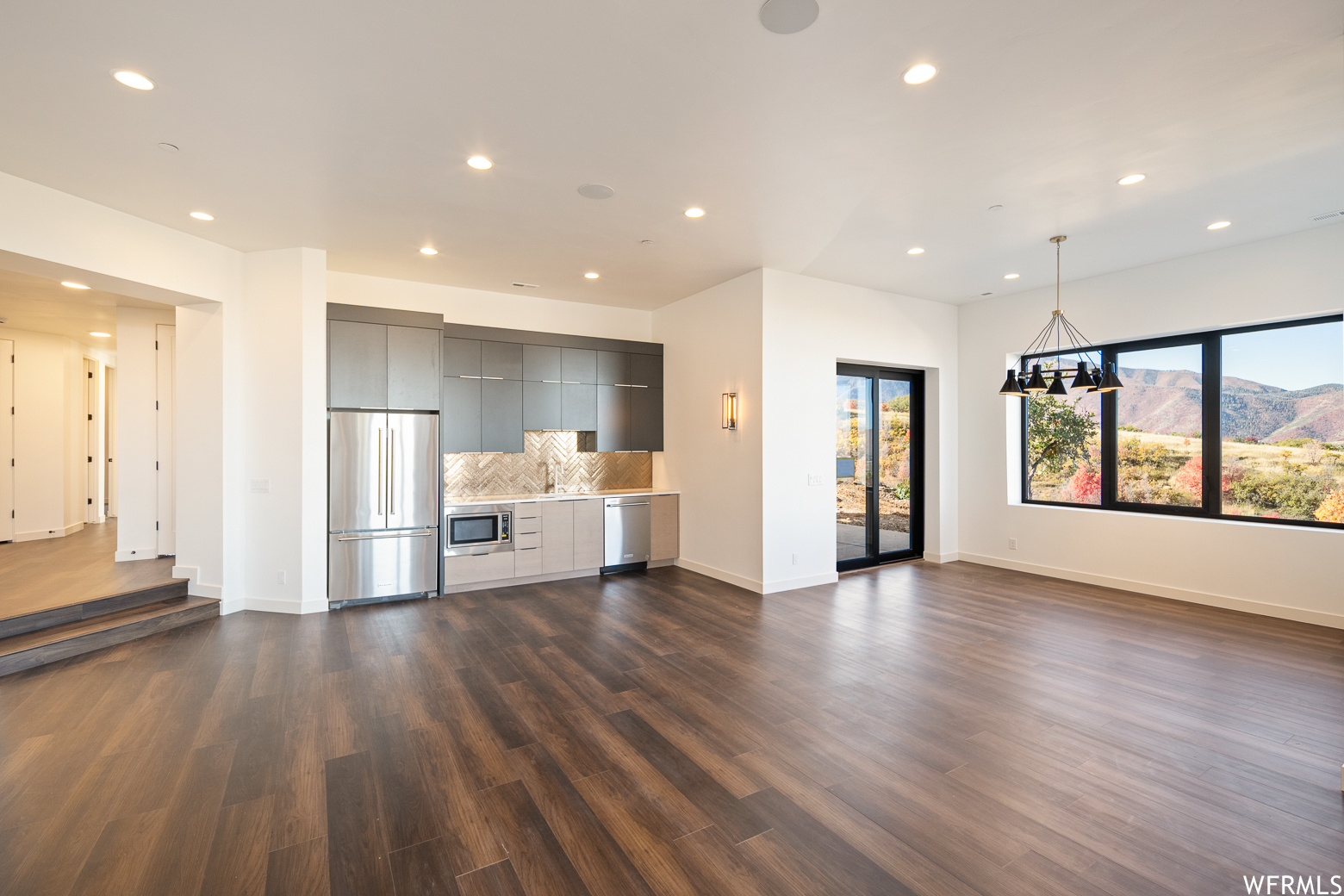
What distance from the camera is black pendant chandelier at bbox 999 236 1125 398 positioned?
4.92 m

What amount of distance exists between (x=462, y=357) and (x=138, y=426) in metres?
3.78

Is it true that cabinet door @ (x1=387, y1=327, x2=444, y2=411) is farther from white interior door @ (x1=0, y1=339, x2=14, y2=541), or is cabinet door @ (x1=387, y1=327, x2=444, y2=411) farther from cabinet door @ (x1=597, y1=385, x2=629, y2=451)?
white interior door @ (x1=0, y1=339, x2=14, y2=541)

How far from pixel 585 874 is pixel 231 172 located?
13.9ft

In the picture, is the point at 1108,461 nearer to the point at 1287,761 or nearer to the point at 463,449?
the point at 1287,761

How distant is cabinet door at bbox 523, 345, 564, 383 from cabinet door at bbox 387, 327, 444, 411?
948mm

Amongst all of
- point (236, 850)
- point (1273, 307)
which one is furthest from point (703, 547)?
point (1273, 307)

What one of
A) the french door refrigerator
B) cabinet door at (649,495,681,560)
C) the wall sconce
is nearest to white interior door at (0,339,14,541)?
the french door refrigerator

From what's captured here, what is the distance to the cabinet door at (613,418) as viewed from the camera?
670cm

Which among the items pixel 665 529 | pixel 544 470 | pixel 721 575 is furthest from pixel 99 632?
pixel 721 575

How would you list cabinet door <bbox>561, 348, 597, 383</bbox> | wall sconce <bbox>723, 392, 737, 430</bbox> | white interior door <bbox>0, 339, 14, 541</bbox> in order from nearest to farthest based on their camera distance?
wall sconce <bbox>723, 392, 737, 430</bbox> < cabinet door <bbox>561, 348, 597, 383</bbox> < white interior door <bbox>0, 339, 14, 541</bbox>

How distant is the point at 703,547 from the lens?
645cm

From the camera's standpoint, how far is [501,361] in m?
6.11

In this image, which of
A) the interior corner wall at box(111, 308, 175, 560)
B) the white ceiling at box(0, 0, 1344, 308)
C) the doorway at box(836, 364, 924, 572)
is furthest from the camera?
the doorway at box(836, 364, 924, 572)

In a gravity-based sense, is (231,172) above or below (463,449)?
above
